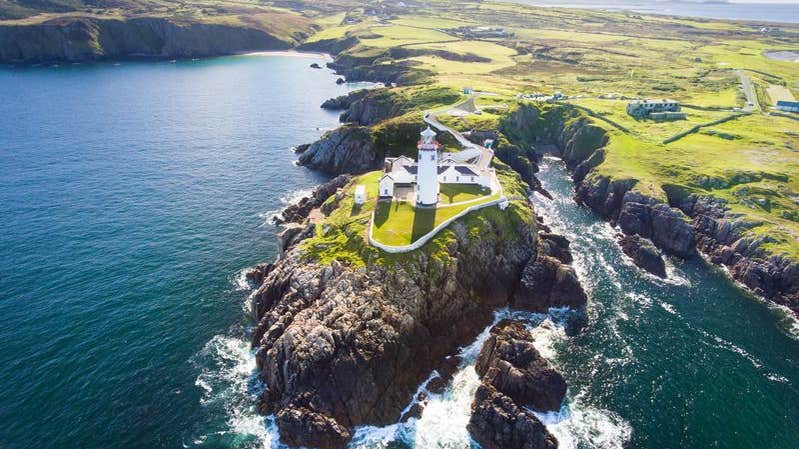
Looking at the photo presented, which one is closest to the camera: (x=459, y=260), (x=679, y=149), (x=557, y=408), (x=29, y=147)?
(x=557, y=408)

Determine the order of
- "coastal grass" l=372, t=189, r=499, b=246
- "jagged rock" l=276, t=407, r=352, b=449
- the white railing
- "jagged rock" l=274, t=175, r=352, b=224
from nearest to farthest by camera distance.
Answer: "jagged rock" l=276, t=407, r=352, b=449 < the white railing < "coastal grass" l=372, t=189, r=499, b=246 < "jagged rock" l=274, t=175, r=352, b=224

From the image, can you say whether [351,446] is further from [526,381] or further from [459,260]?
[459,260]

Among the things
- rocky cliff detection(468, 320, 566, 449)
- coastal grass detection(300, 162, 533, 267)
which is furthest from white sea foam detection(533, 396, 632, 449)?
coastal grass detection(300, 162, 533, 267)

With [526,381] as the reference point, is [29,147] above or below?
below

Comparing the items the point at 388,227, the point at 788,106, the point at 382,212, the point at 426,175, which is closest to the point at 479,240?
the point at 426,175

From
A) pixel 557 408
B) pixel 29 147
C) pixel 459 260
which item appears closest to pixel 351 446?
pixel 557 408

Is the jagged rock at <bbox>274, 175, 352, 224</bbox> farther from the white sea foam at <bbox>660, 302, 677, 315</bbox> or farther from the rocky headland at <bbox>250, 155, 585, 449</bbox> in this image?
the white sea foam at <bbox>660, 302, 677, 315</bbox>

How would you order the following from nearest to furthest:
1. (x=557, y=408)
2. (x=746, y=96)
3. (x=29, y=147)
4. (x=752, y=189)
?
(x=557, y=408) → (x=752, y=189) → (x=29, y=147) → (x=746, y=96)

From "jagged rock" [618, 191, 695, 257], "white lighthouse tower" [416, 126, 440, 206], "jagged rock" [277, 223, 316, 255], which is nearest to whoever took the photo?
"white lighthouse tower" [416, 126, 440, 206]
